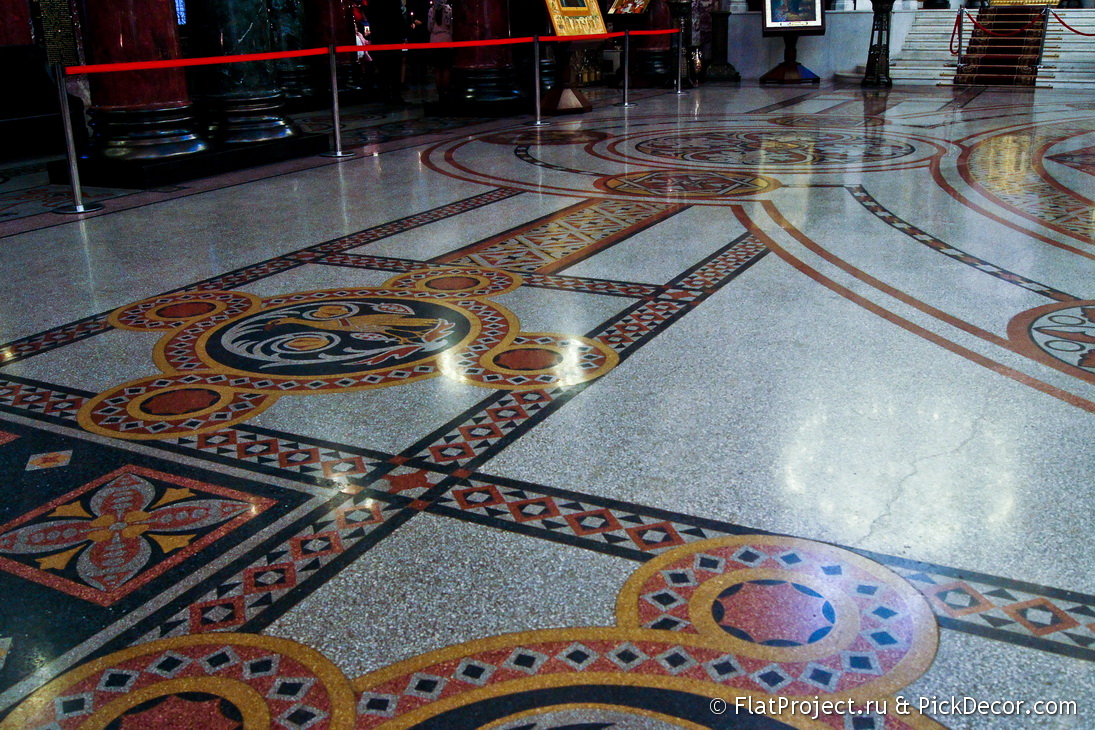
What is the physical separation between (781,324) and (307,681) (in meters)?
1.99

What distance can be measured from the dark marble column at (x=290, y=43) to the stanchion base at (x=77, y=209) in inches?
185

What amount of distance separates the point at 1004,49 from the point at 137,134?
1218 centimetres

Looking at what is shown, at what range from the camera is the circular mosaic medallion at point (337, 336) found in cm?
274

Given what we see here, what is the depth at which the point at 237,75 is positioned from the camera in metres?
6.67

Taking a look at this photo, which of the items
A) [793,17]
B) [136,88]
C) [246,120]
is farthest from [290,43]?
[793,17]

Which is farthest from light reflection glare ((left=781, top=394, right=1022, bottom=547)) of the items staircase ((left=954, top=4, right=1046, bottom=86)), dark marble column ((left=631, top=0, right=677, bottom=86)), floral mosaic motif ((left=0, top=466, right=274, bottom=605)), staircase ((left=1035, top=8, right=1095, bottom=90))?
staircase ((left=954, top=4, right=1046, bottom=86))

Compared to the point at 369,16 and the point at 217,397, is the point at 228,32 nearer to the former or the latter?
the point at 217,397

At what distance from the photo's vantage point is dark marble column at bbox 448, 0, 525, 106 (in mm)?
8594

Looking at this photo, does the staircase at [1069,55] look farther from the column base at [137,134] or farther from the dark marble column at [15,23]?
the dark marble column at [15,23]

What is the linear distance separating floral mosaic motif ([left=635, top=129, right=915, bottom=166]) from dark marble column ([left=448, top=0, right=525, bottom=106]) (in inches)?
86.6

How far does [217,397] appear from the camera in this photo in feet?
8.24

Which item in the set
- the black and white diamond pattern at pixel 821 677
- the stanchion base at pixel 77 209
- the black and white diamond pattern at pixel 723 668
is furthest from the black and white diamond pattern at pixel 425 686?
the stanchion base at pixel 77 209

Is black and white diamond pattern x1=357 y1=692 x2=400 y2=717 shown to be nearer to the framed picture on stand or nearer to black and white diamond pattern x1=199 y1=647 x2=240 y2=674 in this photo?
black and white diamond pattern x1=199 y1=647 x2=240 y2=674

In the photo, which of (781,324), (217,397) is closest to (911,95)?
(781,324)
